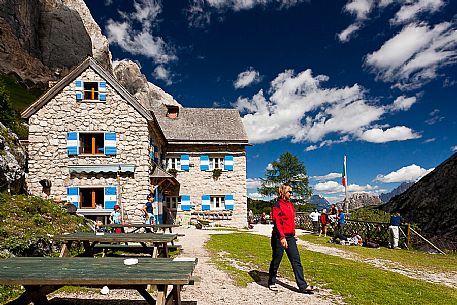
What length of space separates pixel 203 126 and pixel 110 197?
10182 millimetres

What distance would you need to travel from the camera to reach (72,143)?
16547 millimetres

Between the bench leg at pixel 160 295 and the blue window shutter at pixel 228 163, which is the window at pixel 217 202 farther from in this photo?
the bench leg at pixel 160 295

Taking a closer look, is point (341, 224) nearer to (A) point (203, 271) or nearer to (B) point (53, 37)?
(A) point (203, 271)

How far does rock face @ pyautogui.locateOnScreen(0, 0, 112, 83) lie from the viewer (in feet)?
156

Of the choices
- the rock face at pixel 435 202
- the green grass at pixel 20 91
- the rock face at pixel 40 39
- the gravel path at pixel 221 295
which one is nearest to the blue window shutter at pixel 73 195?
the gravel path at pixel 221 295

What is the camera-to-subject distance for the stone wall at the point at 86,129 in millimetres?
16484

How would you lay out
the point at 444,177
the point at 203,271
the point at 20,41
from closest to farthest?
the point at 203,271 → the point at 444,177 → the point at 20,41

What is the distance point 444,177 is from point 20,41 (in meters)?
58.5

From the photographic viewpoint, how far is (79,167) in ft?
54.0

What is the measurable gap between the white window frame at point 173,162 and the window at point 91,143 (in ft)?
22.0

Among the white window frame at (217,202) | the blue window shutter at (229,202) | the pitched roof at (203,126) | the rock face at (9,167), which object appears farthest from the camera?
the pitched roof at (203,126)

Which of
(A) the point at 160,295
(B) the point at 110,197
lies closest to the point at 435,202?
(B) the point at 110,197

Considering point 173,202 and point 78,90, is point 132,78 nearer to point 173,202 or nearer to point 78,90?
point 173,202

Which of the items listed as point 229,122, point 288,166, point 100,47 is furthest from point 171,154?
point 100,47
